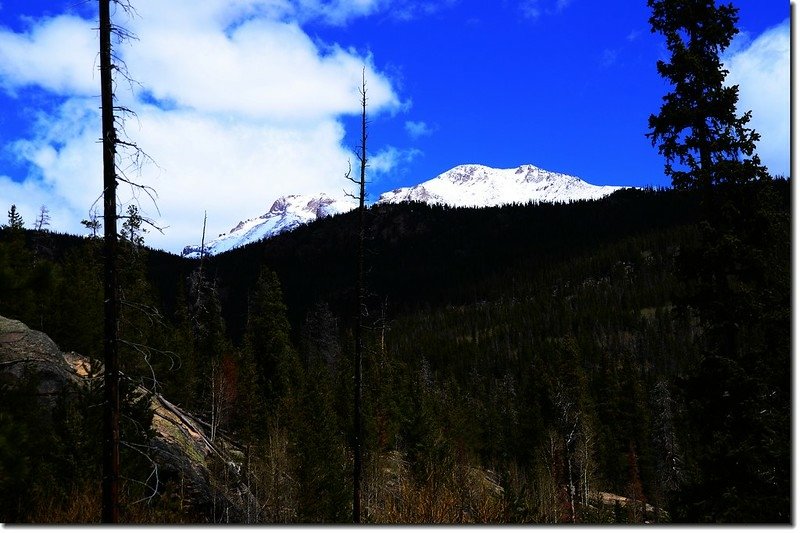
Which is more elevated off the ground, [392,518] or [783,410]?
[783,410]

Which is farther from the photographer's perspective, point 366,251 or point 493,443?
point 493,443

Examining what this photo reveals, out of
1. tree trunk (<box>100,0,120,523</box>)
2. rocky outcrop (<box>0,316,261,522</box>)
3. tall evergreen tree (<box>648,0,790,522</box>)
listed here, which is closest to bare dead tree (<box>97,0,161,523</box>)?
tree trunk (<box>100,0,120,523</box>)

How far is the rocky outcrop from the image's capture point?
47.8 feet

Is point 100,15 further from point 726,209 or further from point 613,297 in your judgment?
point 613,297

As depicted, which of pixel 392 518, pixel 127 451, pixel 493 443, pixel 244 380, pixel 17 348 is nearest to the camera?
pixel 392 518

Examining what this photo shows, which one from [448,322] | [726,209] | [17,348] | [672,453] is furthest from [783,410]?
[448,322]

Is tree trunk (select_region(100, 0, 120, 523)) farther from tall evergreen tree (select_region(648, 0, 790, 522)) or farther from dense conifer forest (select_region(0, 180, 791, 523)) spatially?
tall evergreen tree (select_region(648, 0, 790, 522))

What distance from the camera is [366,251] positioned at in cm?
1672

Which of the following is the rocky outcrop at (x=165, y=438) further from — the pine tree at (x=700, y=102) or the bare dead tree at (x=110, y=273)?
the pine tree at (x=700, y=102)

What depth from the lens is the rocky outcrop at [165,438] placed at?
1455 cm

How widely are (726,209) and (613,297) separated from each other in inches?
7484

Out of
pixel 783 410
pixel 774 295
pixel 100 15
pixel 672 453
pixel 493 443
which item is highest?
pixel 100 15

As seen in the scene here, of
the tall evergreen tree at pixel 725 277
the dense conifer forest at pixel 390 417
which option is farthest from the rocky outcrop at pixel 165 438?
the tall evergreen tree at pixel 725 277

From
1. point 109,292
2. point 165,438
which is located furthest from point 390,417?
point 109,292
